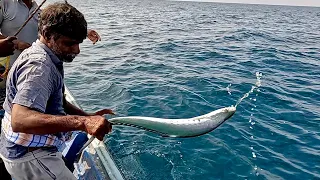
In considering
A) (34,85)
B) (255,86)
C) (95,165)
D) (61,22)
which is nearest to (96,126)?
(34,85)

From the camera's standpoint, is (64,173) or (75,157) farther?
(75,157)

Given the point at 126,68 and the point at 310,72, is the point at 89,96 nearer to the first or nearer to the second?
the point at 126,68

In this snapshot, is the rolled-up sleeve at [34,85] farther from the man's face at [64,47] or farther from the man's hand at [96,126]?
the man's hand at [96,126]

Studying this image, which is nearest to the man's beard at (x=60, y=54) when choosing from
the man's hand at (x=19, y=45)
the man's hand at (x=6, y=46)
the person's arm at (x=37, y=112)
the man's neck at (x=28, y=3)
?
the person's arm at (x=37, y=112)

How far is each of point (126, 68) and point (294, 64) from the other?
749cm

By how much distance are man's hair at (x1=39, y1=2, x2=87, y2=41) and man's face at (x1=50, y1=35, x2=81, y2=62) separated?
4 centimetres

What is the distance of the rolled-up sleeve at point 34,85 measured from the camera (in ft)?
6.43

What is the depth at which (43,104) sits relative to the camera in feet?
6.63

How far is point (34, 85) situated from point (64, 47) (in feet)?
1.32

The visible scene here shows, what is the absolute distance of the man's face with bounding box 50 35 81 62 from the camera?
2201 mm

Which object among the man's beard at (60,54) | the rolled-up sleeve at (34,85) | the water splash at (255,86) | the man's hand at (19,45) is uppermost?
the man's beard at (60,54)

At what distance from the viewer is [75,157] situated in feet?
11.9

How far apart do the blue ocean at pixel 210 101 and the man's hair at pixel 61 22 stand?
3642mm

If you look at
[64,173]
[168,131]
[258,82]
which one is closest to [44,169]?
[64,173]
